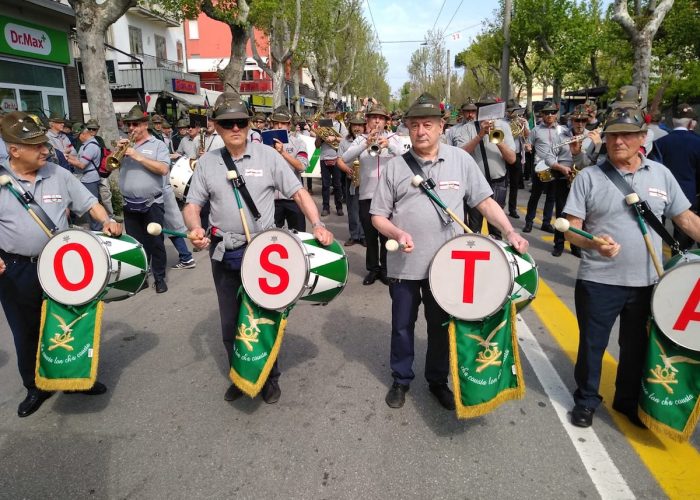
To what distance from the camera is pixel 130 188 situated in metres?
5.71

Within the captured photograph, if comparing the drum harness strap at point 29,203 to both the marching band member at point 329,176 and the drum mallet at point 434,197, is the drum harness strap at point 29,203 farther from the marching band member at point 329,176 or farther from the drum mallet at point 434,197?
the marching band member at point 329,176

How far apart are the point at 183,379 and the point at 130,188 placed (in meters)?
2.71

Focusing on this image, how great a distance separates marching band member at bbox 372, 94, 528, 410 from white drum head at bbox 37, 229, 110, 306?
174cm

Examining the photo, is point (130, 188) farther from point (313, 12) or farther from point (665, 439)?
point (313, 12)

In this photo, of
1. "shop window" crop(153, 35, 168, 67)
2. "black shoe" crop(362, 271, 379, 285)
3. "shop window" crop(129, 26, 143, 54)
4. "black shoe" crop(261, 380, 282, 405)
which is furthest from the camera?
"shop window" crop(153, 35, 168, 67)

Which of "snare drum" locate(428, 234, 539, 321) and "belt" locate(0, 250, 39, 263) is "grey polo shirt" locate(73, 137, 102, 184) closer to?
"belt" locate(0, 250, 39, 263)

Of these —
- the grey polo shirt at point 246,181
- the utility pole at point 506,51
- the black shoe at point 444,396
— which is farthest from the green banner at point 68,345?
the utility pole at point 506,51

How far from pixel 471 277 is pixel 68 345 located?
2534 millimetres

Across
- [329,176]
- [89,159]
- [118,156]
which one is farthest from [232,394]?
[329,176]

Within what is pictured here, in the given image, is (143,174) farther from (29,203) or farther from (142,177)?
(29,203)

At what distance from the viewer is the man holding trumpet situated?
9.62 feet

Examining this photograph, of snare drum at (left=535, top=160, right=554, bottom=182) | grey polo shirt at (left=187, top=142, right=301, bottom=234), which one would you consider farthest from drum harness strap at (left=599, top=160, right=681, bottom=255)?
snare drum at (left=535, top=160, right=554, bottom=182)

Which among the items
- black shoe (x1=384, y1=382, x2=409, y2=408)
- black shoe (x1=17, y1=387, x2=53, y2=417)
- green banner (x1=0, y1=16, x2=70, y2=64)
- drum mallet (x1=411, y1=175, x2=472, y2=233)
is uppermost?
green banner (x1=0, y1=16, x2=70, y2=64)

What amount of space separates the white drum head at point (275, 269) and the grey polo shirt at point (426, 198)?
633 millimetres
